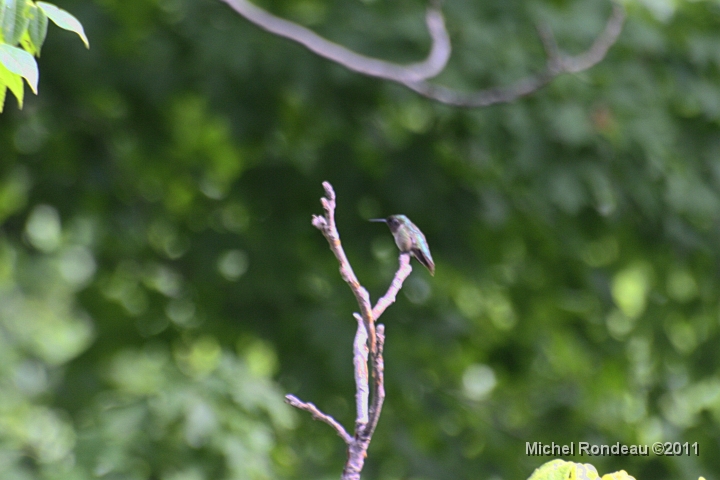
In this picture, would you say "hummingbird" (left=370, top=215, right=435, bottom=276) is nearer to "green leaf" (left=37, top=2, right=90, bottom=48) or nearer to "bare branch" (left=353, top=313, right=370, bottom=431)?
"bare branch" (left=353, top=313, right=370, bottom=431)

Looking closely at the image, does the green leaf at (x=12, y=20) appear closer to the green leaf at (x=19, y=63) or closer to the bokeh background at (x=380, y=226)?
the green leaf at (x=19, y=63)

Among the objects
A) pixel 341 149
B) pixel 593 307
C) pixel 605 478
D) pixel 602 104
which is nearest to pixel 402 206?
pixel 341 149

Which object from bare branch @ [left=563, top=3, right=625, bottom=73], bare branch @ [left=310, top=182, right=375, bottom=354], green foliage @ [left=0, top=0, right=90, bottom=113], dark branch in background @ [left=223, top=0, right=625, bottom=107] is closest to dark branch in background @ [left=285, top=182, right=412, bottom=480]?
bare branch @ [left=310, top=182, right=375, bottom=354]

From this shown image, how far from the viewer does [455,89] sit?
2.88 meters

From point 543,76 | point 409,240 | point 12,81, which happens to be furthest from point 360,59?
point 409,240

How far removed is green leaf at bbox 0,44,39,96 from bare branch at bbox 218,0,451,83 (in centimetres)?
Result: 124

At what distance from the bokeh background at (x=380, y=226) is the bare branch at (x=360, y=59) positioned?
1.05 ft

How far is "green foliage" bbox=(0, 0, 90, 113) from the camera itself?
97cm

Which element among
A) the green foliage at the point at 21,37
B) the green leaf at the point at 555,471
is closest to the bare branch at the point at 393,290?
the green leaf at the point at 555,471

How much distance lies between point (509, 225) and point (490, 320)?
22.2 inches

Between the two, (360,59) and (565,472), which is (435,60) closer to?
(360,59)

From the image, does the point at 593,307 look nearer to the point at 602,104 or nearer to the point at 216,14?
the point at 602,104

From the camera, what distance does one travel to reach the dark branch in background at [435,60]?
2.29 meters

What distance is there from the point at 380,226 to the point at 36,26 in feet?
6.80
